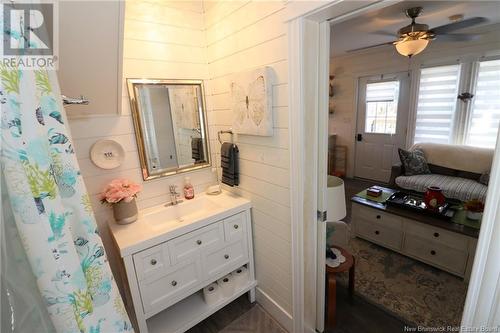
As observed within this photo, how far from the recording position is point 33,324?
690 mm

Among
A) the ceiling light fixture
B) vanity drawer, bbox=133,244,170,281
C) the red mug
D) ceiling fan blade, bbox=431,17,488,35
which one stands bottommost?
the red mug

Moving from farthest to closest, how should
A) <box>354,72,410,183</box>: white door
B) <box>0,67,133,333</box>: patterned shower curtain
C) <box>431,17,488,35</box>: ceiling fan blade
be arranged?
<box>354,72,410,183</box>: white door
<box>431,17,488,35</box>: ceiling fan blade
<box>0,67,133,333</box>: patterned shower curtain

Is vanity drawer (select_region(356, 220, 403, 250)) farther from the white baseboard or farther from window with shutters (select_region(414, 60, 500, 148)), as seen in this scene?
window with shutters (select_region(414, 60, 500, 148))

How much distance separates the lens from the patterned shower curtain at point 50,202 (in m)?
0.59

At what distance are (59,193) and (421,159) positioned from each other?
4.17m

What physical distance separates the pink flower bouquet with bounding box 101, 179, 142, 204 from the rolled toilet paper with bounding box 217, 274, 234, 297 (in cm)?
96

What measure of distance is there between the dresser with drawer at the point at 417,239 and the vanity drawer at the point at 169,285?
1.99 m

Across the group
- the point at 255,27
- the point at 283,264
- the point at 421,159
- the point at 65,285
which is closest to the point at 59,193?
the point at 65,285

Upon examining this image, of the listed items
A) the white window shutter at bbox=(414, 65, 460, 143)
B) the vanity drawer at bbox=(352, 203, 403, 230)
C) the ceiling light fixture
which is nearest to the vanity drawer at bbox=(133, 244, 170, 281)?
the vanity drawer at bbox=(352, 203, 403, 230)

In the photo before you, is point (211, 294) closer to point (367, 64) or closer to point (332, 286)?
point (332, 286)

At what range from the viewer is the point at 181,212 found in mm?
1879

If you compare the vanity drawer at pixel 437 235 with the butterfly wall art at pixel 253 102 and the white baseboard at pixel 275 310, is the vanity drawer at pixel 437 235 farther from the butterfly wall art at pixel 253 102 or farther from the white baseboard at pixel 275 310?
the butterfly wall art at pixel 253 102

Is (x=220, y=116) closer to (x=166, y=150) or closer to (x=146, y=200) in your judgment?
(x=166, y=150)

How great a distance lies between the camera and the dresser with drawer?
211 centimetres
